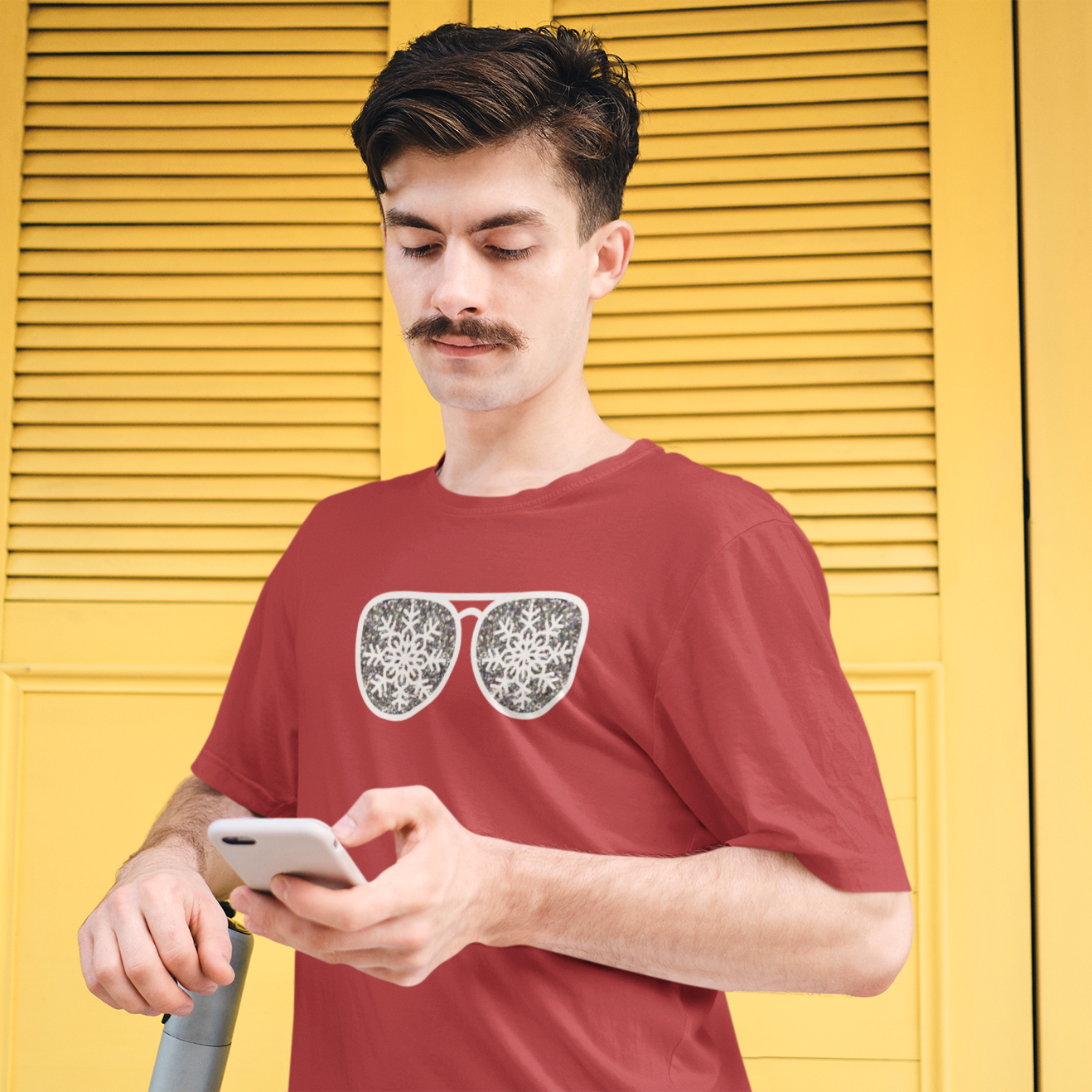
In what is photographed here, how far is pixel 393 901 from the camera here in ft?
1.79

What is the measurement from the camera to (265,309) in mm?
1355

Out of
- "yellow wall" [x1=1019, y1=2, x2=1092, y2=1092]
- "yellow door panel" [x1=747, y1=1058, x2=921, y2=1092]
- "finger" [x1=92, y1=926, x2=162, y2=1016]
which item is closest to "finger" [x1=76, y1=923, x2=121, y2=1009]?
"finger" [x1=92, y1=926, x2=162, y2=1016]

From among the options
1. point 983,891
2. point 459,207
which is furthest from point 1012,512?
point 459,207

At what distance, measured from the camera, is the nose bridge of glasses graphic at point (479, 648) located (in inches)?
30.9

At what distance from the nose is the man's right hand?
1.55 ft

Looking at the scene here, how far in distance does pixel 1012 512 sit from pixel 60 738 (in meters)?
1.21

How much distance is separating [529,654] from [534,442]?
216mm

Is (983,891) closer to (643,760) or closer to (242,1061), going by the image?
(643,760)

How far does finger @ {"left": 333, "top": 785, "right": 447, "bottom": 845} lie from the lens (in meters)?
0.54

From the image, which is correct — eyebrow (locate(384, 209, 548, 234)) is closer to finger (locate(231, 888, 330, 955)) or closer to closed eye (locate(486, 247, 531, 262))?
closed eye (locate(486, 247, 531, 262))

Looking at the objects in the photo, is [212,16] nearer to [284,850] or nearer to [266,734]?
[266,734]

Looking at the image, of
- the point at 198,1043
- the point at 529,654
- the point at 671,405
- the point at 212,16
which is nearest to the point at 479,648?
the point at 529,654

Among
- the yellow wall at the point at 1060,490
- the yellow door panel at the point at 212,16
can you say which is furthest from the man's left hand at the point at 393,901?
the yellow door panel at the point at 212,16

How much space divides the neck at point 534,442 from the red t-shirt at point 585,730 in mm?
33
